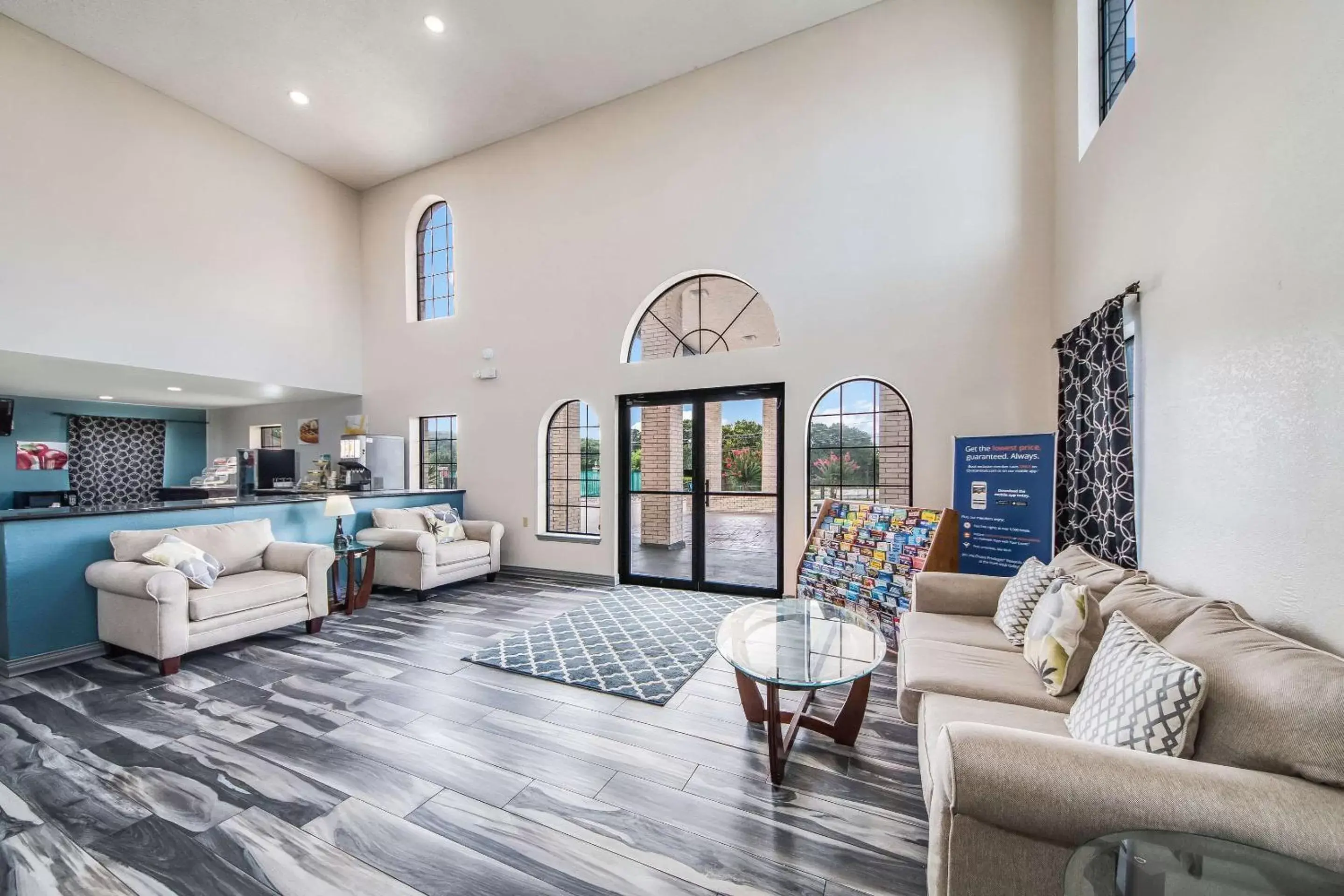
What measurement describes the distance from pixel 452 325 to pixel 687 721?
545 centimetres

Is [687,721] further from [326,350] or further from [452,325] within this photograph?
[326,350]

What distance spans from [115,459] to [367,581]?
7.28 meters

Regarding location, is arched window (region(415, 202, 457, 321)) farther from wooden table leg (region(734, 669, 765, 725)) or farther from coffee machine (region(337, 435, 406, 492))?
wooden table leg (region(734, 669, 765, 725))

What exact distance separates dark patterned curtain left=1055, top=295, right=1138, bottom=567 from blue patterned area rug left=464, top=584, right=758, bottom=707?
2.37 meters

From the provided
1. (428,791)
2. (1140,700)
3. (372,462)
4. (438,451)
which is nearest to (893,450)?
(1140,700)

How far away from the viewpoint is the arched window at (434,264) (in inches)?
260

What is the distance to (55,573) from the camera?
3209 mm

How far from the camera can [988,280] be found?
156 inches

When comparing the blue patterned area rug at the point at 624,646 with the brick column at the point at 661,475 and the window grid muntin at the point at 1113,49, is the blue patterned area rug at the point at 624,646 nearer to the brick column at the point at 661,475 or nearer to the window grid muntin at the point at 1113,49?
the brick column at the point at 661,475

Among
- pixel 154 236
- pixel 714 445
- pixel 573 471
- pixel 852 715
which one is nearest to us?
pixel 852 715

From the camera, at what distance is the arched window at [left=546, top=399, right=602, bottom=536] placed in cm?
562

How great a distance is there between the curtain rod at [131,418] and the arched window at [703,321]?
8595 mm

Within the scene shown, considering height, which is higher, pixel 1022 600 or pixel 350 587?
pixel 1022 600

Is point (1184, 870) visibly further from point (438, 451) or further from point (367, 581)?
point (438, 451)
